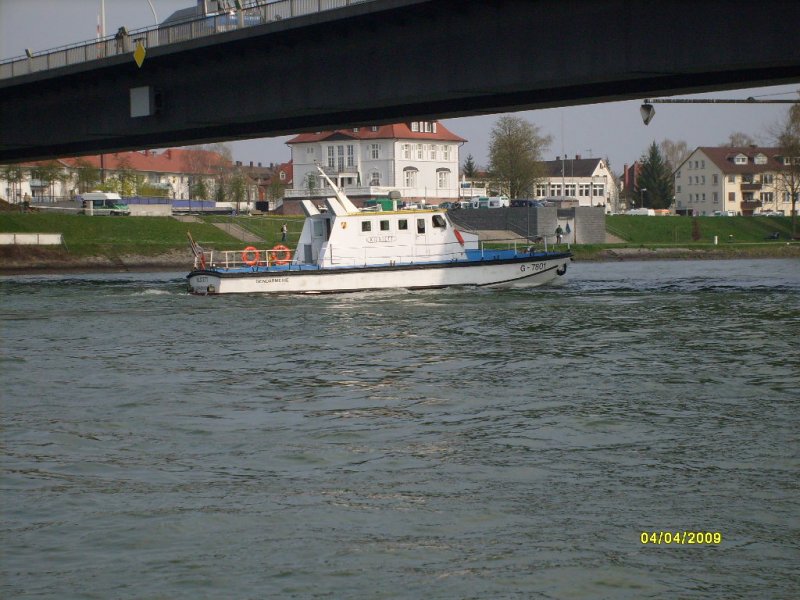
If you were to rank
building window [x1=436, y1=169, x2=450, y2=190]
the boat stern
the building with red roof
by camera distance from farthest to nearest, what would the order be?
the building with red roof → building window [x1=436, y1=169, x2=450, y2=190] → the boat stern

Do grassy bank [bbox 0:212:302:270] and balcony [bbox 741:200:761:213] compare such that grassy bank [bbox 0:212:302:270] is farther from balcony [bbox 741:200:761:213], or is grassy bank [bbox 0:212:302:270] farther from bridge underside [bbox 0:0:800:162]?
balcony [bbox 741:200:761:213]

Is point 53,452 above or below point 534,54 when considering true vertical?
below

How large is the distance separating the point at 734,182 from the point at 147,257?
10475cm

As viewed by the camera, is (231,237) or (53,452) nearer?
(53,452)

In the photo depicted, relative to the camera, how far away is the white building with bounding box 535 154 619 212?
168m

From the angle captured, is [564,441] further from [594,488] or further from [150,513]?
[150,513]

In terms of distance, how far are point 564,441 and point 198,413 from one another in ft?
19.3

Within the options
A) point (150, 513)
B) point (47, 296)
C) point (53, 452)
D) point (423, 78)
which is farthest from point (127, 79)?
point (150, 513)

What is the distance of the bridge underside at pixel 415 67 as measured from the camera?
31.5m

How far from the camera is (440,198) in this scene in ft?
443

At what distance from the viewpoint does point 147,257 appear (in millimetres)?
70688
